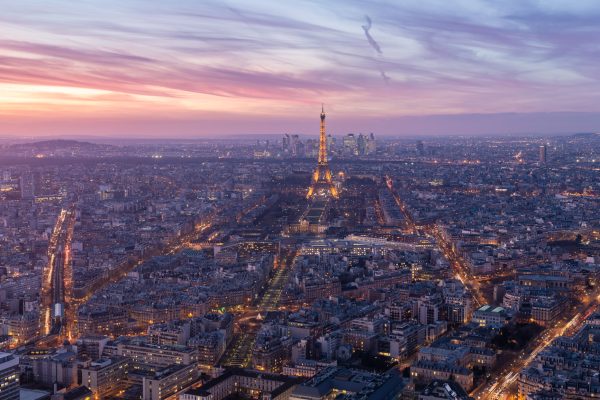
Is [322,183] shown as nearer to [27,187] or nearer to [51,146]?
[27,187]

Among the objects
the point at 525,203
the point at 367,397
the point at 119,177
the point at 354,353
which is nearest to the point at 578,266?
the point at 354,353

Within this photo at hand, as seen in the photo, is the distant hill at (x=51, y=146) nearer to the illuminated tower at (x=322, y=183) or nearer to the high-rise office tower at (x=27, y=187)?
the high-rise office tower at (x=27, y=187)

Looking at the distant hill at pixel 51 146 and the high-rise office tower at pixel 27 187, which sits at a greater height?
the distant hill at pixel 51 146

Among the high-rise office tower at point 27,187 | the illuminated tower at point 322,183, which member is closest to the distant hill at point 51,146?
the high-rise office tower at point 27,187

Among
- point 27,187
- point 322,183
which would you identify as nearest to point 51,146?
point 27,187

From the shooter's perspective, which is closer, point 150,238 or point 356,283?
point 356,283

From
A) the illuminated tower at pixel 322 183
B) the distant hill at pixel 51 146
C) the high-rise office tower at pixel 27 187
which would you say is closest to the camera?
the high-rise office tower at pixel 27 187

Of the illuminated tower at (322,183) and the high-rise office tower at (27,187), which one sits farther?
the illuminated tower at (322,183)

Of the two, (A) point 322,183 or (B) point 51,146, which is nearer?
(A) point 322,183

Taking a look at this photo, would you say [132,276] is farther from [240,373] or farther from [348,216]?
[348,216]

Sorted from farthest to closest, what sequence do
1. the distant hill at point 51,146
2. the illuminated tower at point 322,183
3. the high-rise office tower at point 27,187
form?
the distant hill at point 51,146, the illuminated tower at point 322,183, the high-rise office tower at point 27,187

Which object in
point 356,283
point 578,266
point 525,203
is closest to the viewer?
point 356,283
